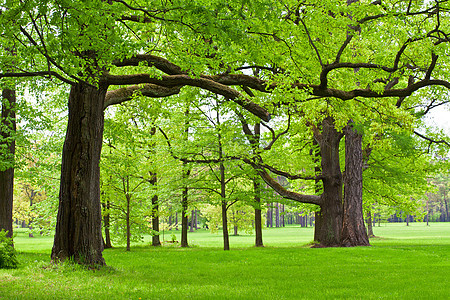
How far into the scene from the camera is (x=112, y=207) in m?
21.8

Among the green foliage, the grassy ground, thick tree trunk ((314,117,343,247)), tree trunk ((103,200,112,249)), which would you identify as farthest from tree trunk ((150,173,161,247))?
the green foliage

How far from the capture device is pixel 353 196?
20.0 metres

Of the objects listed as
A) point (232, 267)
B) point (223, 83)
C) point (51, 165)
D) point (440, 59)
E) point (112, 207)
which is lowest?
point (232, 267)

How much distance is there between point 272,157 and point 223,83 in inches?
388

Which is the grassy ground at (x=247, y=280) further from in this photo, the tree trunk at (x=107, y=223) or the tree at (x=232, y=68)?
the tree trunk at (x=107, y=223)

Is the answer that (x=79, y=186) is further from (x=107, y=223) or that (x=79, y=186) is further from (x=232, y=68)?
(x=107, y=223)

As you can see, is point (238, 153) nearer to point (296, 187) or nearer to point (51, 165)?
point (51, 165)

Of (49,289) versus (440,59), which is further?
(440,59)

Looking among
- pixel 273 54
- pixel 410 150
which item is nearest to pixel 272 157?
pixel 410 150

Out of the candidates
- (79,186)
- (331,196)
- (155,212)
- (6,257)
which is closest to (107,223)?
(155,212)

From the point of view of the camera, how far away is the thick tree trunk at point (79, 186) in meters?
9.83

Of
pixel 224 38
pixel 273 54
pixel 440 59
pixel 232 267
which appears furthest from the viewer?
pixel 440 59

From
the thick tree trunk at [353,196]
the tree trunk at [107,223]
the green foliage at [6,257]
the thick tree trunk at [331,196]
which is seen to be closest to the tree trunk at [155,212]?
the tree trunk at [107,223]

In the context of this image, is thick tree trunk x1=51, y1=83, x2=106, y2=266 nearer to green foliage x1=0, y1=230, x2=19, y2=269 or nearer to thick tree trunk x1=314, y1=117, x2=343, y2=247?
green foliage x1=0, y1=230, x2=19, y2=269
